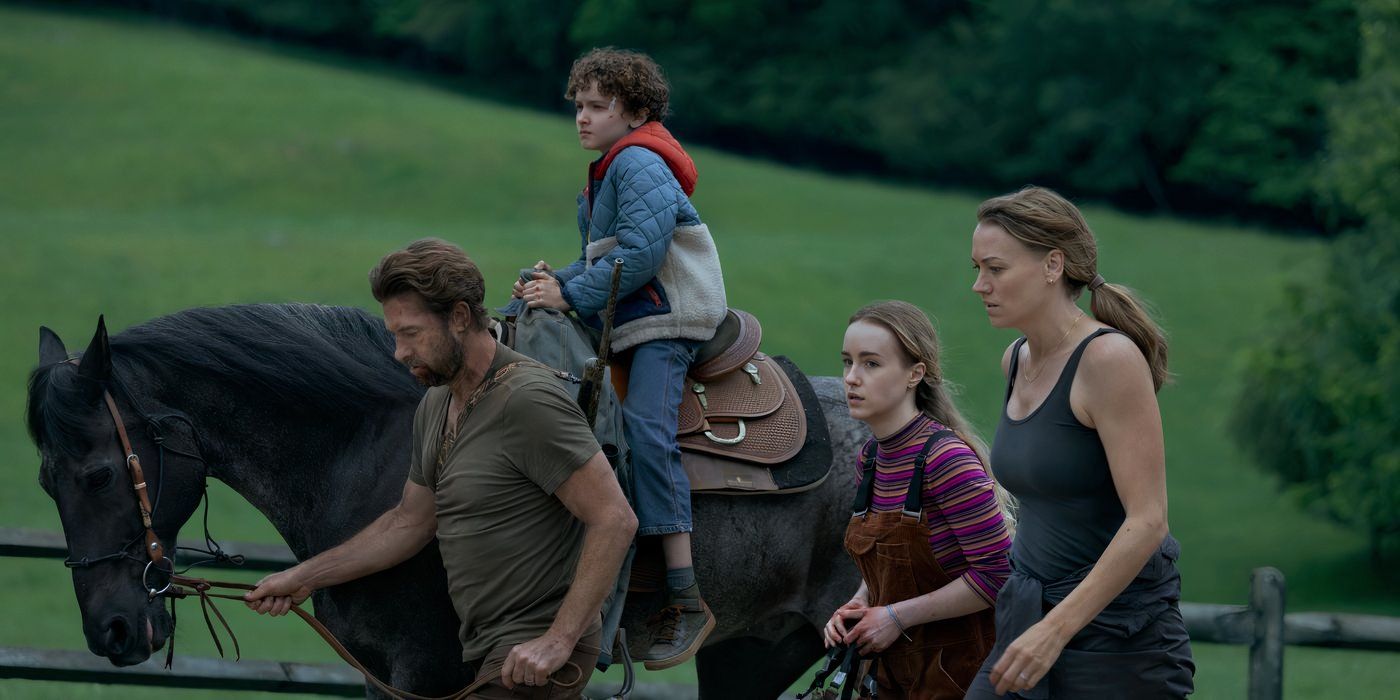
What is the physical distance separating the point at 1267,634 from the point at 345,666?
12.3 ft

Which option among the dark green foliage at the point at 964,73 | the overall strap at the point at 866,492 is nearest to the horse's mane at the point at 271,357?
the overall strap at the point at 866,492

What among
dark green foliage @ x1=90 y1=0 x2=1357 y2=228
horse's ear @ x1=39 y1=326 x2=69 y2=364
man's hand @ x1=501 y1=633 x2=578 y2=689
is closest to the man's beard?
man's hand @ x1=501 y1=633 x2=578 y2=689

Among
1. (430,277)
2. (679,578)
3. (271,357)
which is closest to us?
(430,277)

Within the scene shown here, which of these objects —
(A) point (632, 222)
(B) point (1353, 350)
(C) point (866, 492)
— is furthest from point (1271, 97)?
(C) point (866, 492)

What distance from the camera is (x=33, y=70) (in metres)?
38.2

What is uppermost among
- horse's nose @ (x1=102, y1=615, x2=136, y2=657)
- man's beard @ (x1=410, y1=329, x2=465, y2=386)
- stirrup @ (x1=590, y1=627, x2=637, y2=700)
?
man's beard @ (x1=410, y1=329, x2=465, y2=386)

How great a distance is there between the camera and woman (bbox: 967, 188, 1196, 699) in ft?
10.2

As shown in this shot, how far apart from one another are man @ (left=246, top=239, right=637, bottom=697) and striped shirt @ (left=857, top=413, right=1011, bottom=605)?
76 centimetres

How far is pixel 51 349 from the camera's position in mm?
4164

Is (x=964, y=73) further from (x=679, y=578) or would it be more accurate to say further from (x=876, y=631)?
(x=876, y=631)

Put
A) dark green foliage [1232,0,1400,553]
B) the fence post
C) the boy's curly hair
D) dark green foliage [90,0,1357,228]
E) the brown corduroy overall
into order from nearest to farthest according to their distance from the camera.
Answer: the brown corduroy overall, the boy's curly hair, the fence post, dark green foliage [1232,0,1400,553], dark green foliage [90,0,1357,228]

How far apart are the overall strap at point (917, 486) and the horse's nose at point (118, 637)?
7.13 ft

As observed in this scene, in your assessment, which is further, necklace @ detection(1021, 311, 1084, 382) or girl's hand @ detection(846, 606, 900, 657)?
girl's hand @ detection(846, 606, 900, 657)

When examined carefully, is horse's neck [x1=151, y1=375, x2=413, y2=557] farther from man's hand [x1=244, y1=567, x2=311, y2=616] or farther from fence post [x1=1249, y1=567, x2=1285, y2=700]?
fence post [x1=1249, y1=567, x2=1285, y2=700]
